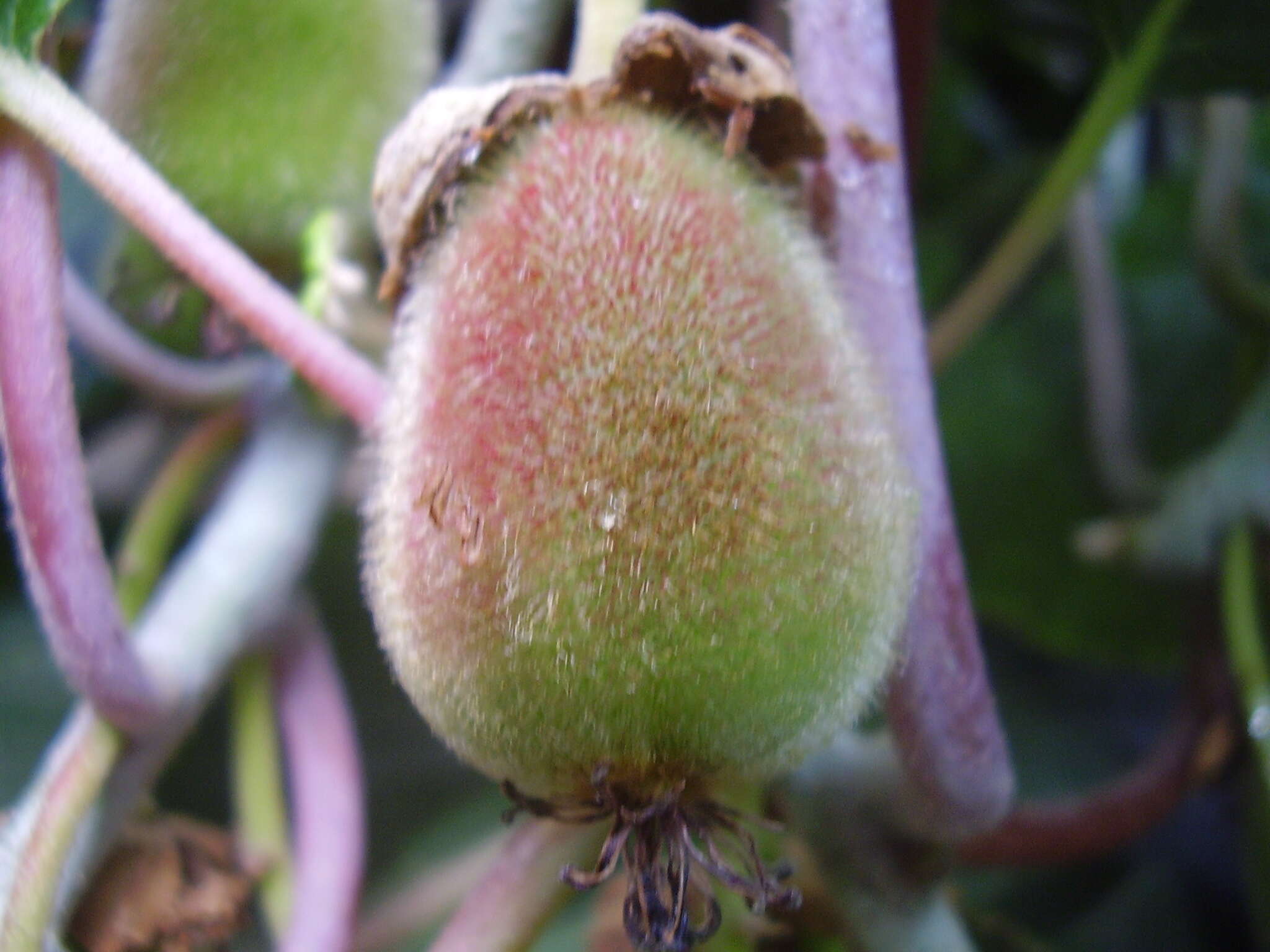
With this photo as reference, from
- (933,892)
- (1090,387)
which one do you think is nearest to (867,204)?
(933,892)

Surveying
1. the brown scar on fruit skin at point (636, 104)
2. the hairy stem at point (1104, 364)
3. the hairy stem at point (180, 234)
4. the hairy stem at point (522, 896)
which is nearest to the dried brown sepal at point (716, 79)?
the brown scar on fruit skin at point (636, 104)

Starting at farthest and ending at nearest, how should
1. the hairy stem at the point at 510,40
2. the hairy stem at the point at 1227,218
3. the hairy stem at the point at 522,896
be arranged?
1. the hairy stem at the point at 1227,218
2. the hairy stem at the point at 510,40
3. the hairy stem at the point at 522,896

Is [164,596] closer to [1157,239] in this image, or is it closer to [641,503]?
[641,503]

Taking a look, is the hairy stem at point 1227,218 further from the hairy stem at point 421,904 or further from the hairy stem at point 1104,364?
the hairy stem at point 421,904

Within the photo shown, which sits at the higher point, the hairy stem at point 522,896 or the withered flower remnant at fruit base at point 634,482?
the withered flower remnant at fruit base at point 634,482

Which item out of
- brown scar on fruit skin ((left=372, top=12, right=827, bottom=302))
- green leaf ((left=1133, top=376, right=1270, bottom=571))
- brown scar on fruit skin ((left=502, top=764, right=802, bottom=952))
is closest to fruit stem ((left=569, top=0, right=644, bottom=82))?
brown scar on fruit skin ((left=372, top=12, right=827, bottom=302))

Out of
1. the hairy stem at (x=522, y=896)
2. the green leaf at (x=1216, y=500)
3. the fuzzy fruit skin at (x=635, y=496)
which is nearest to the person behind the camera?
the fuzzy fruit skin at (x=635, y=496)

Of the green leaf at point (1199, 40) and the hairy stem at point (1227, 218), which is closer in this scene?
the green leaf at point (1199, 40)

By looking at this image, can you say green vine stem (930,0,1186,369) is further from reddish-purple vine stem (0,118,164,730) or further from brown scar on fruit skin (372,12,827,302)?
reddish-purple vine stem (0,118,164,730)

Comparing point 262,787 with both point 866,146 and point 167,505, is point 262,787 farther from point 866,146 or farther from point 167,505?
point 866,146
